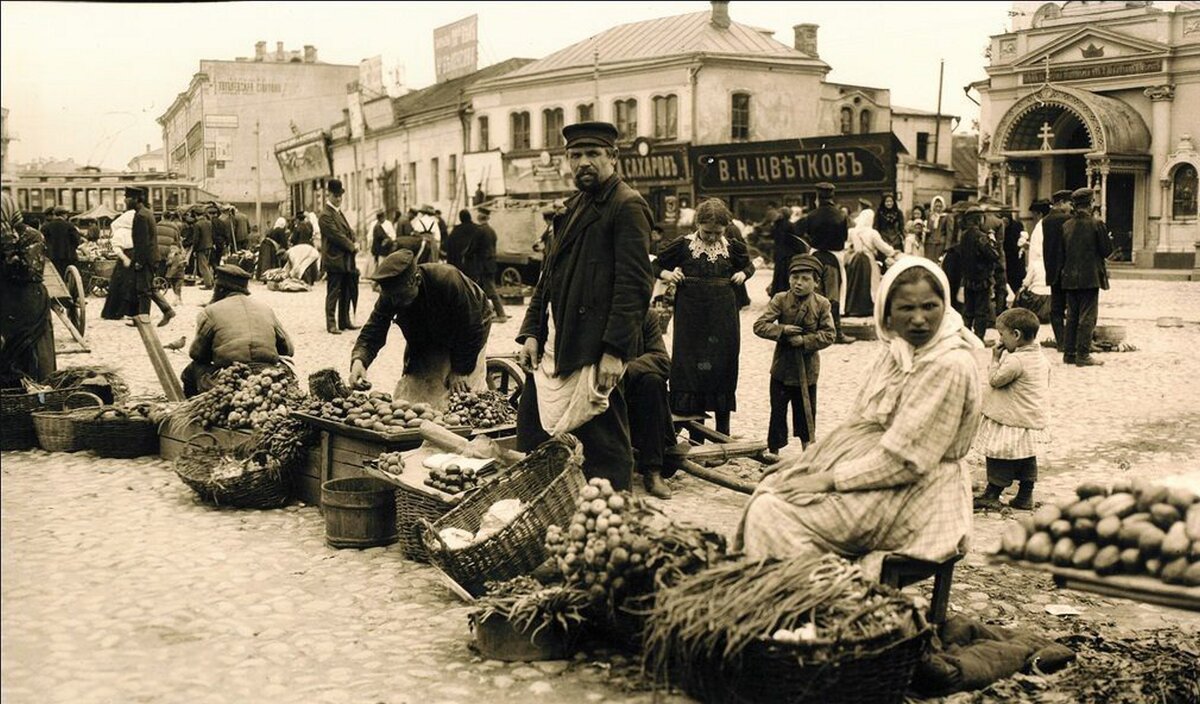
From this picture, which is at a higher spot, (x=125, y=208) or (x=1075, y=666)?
(x=125, y=208)

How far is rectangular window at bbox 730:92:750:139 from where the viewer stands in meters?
39.1

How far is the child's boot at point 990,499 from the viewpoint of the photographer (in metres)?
7.15

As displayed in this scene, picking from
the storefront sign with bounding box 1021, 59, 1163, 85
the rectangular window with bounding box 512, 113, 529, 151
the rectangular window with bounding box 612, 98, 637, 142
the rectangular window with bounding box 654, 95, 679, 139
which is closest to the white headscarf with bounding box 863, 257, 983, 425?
the storefront sign with bounding box 1021, 59, 1163, 85

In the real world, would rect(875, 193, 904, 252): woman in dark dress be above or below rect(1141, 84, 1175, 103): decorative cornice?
below

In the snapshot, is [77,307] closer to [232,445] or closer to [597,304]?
[232,445]

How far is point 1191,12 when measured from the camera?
10.6 metres

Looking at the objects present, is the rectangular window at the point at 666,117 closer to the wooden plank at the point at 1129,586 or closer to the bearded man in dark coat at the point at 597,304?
the bearded man in dark coat at the point at 597,304

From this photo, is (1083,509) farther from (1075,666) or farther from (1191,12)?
(1191,12)

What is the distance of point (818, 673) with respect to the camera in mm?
3707

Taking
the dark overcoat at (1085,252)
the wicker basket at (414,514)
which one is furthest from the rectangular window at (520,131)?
the wicker basket at (414,514)

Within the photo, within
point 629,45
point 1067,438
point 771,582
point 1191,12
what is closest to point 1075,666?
point 771,582

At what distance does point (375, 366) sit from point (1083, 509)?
10334 millimetres

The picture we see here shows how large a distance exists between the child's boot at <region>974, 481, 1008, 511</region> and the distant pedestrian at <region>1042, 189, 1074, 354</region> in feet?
22.5

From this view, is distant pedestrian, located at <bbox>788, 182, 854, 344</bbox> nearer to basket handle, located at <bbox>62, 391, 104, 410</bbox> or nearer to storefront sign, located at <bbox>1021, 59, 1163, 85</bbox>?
storefront sign, located at <bbox>1021, 59, 1163, 85</bbox>
